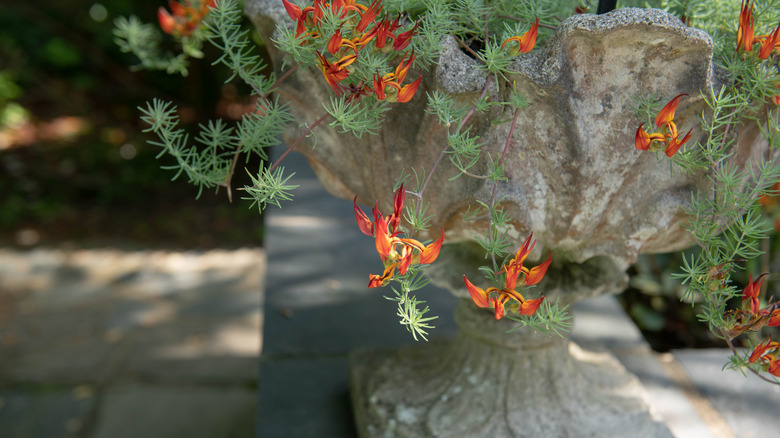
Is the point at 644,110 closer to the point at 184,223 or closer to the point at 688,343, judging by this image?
the point at 688,343

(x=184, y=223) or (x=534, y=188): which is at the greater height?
(x=534, y=188)

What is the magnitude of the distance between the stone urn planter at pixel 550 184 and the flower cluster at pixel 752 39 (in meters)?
0.05

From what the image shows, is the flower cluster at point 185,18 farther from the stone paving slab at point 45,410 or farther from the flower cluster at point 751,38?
the stone paving slab at point 45,410

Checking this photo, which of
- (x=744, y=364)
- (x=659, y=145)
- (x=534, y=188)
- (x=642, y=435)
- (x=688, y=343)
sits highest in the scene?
(x=659, y=145)

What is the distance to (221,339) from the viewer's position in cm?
243

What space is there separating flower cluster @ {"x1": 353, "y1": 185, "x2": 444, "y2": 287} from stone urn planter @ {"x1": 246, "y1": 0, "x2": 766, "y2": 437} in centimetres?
19

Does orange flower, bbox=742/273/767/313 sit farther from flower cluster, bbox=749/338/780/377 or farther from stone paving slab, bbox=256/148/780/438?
stone paving slab, bbox=256/148/780/438

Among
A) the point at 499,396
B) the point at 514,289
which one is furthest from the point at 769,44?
the point at 499,396

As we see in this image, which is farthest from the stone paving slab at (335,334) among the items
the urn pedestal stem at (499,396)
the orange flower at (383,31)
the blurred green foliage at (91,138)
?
the blurred green foliage at (91,138)

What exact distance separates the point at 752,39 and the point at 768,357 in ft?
1.16

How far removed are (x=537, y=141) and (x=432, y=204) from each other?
6.2 inches

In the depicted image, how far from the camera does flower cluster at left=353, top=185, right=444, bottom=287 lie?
64cm

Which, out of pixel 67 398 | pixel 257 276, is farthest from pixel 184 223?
pixel 67 398

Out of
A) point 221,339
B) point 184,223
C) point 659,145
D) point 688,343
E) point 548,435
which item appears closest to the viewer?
point 659,145
